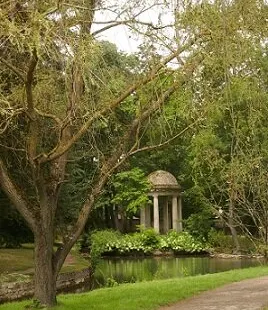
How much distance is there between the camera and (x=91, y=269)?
72.9ft

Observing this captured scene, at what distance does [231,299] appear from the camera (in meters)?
10.7

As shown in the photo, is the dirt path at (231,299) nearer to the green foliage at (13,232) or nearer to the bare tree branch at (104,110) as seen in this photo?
the bare tree branch at (104,110)

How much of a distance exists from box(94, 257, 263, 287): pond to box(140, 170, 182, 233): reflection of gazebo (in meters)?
6.73

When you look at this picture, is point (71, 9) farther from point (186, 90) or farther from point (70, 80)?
point (186, 90)

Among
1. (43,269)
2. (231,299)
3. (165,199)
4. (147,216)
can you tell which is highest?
(165,199)

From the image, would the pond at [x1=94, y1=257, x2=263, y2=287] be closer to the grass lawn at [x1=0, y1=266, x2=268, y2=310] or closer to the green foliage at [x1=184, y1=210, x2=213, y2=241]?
the green foliage at [x1=184, y1=210, x2=213, y2=241]

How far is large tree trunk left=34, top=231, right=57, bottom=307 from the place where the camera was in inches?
378

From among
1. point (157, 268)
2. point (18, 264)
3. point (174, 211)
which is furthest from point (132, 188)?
point (18, 264)

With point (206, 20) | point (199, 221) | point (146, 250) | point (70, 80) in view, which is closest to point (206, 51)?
point (206, 20)

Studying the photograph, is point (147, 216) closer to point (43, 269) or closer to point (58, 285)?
point (58, 285)

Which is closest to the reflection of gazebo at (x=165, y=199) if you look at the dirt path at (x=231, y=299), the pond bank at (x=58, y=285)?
the pond bank at (x=58, y=285)

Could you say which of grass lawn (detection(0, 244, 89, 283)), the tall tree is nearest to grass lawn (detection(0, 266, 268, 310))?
the tall tree

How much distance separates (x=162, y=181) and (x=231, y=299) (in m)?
27.7

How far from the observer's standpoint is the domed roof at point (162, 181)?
125ft
